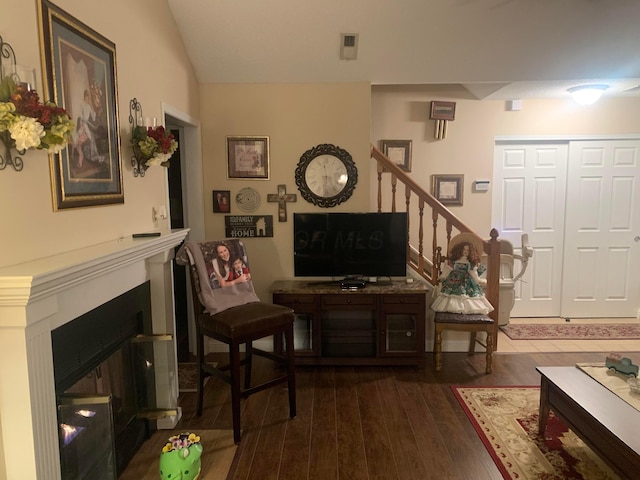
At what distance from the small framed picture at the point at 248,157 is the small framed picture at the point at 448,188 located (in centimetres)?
201

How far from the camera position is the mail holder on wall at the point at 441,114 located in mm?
4691

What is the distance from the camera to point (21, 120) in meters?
1.33

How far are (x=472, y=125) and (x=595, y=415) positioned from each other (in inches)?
136

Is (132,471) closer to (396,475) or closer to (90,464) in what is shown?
(90,464)

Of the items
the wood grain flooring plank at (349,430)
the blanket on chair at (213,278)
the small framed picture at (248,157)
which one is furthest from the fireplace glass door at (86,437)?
the small framed picture at (248,157)

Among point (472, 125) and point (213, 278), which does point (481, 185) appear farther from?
point (213, 278)

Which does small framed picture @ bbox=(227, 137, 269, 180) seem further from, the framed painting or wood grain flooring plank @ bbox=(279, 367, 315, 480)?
wood grain flooring plank @ bbox=(279, 367, 315, 480)

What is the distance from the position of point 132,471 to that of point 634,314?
5.34 metres

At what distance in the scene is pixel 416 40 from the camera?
11.0ft

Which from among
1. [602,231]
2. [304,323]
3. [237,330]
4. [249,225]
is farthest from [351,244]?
[602,231]

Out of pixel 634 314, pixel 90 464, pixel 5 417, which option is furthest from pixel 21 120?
pixel 634 314

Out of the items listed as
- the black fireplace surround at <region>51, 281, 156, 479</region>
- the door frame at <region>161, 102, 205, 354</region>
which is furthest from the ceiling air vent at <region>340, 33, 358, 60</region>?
the black fireplace surround at <region>51, 281, 156, 479</region>

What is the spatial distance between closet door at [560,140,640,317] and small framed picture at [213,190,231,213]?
12.3ft

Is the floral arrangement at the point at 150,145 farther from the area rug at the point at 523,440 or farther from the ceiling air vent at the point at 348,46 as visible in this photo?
the area rug at the point at 523,440
